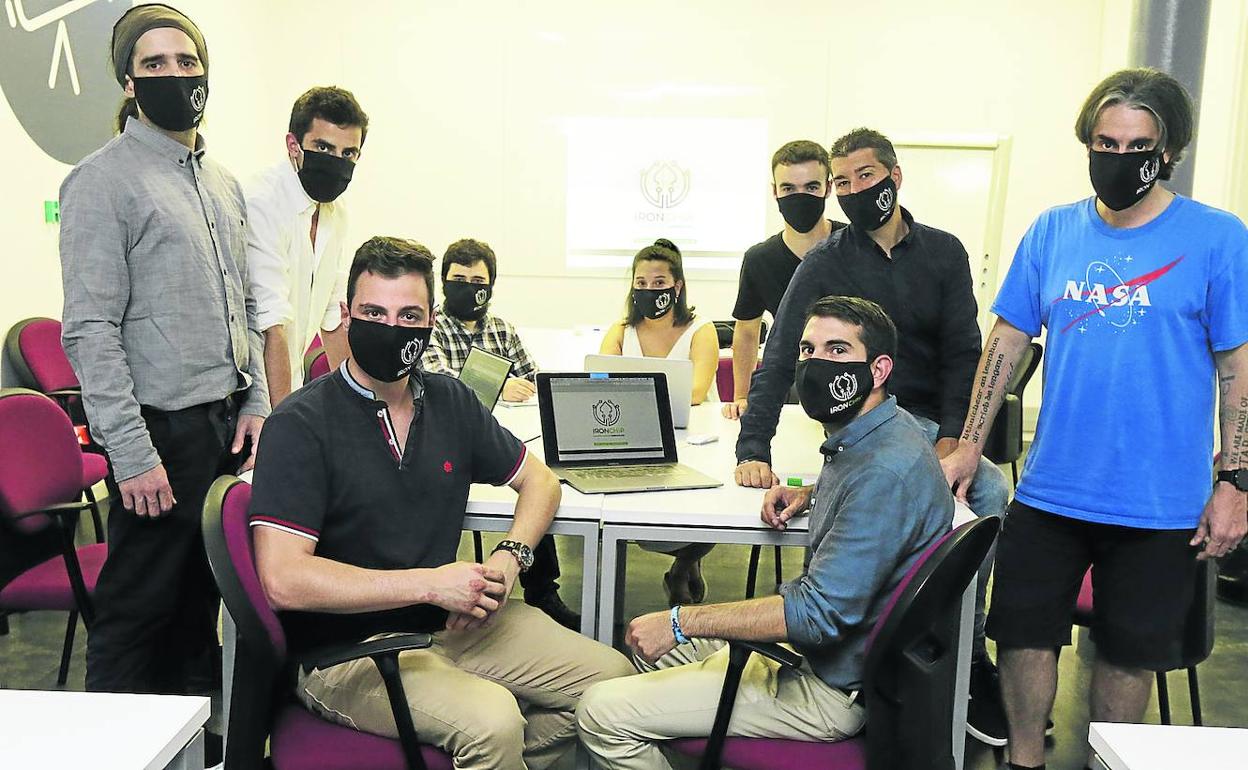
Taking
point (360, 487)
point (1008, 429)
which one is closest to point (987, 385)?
point (360, 487)

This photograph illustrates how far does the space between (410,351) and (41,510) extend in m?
1.24

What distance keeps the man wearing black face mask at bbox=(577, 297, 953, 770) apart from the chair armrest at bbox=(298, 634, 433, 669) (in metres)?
0.42

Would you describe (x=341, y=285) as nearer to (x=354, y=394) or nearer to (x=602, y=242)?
(x=354, y=394)

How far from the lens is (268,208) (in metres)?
2.70

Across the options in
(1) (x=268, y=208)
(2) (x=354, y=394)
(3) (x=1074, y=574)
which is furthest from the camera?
(1) (x=268, y=208)

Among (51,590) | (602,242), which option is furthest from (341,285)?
(602,242)

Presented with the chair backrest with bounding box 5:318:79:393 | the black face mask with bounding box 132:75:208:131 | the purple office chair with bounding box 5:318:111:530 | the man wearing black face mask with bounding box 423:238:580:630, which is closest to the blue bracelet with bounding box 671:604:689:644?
→ the black face mask with bounding box 132:75:208:131

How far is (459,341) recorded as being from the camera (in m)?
3.71

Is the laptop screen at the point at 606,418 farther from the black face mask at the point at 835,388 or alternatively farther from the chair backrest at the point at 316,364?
the chair backrest at the point at 316,364

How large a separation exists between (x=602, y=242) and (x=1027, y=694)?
5242 mm

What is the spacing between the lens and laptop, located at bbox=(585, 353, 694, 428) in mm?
3088

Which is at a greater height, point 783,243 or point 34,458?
point 783,243

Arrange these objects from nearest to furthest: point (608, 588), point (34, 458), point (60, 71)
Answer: point (608, 588), point (34, 458), point (60, 71)

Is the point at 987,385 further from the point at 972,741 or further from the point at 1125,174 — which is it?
the point at 972,741
